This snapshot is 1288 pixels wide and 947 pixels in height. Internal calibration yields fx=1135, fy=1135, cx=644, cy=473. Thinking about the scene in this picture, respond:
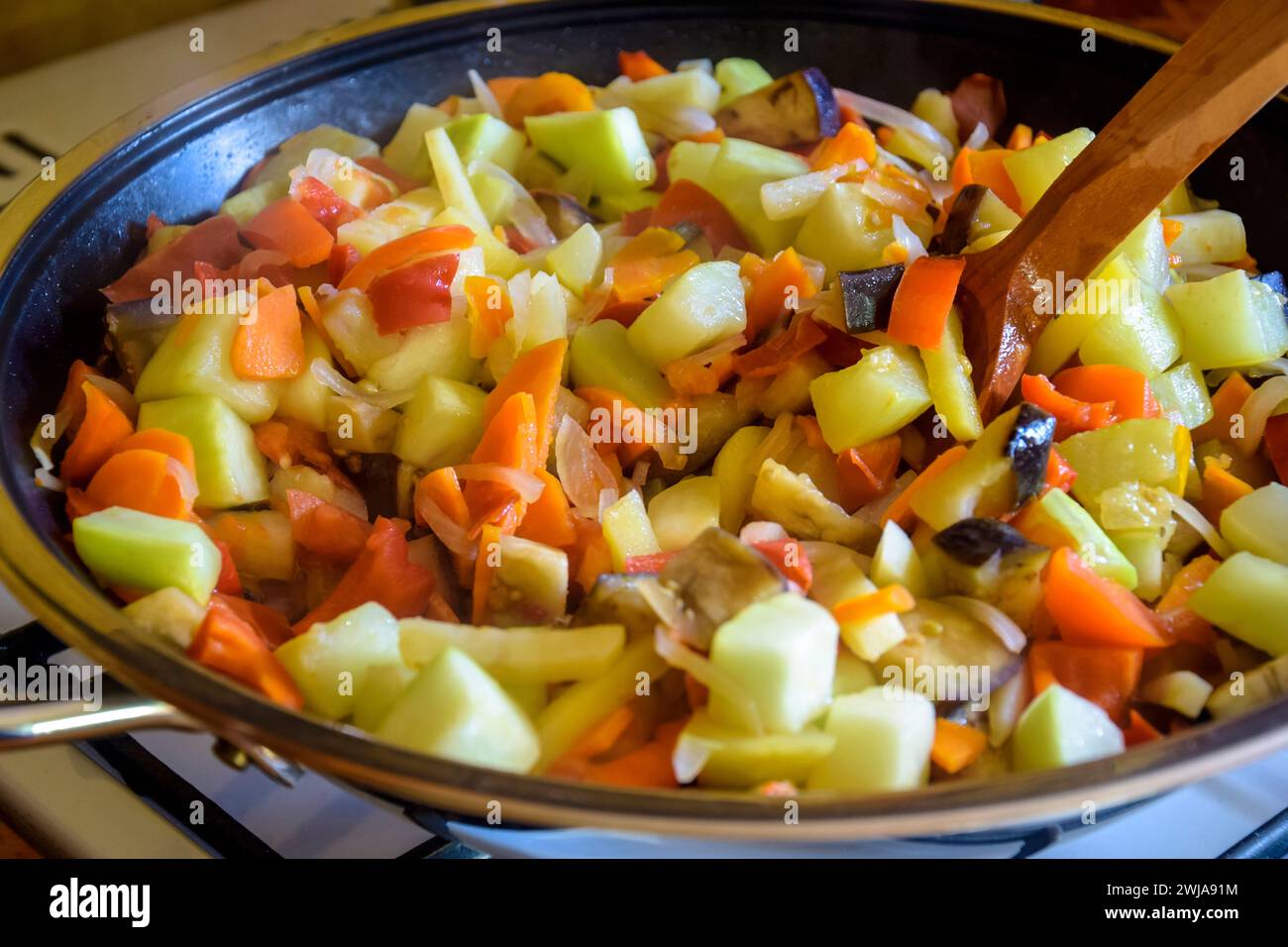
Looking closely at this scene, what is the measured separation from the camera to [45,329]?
1812 millimetres

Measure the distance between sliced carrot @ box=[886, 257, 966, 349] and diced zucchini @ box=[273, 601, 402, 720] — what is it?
34.2 inches

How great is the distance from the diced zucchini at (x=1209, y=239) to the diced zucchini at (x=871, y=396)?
71cm

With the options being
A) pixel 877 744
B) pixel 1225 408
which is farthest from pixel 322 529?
pixel 1225 408

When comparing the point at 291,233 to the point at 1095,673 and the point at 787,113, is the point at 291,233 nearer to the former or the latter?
the point at 787,113

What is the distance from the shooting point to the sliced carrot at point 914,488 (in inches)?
64.2

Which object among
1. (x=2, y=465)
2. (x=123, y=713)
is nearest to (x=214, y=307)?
(x=2, y=465)

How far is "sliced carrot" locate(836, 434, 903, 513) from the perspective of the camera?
5.62 feet

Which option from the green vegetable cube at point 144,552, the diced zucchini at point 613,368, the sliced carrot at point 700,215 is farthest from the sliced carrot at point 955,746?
the sliced carrot at point 700,215

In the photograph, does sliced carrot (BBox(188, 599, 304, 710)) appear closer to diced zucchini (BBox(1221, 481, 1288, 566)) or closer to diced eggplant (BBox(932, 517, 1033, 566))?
diced eggplant (BBox(932, 517, 1033, 566))

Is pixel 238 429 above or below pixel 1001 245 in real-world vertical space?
below

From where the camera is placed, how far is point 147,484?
1.58 meters

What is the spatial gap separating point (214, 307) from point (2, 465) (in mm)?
390
